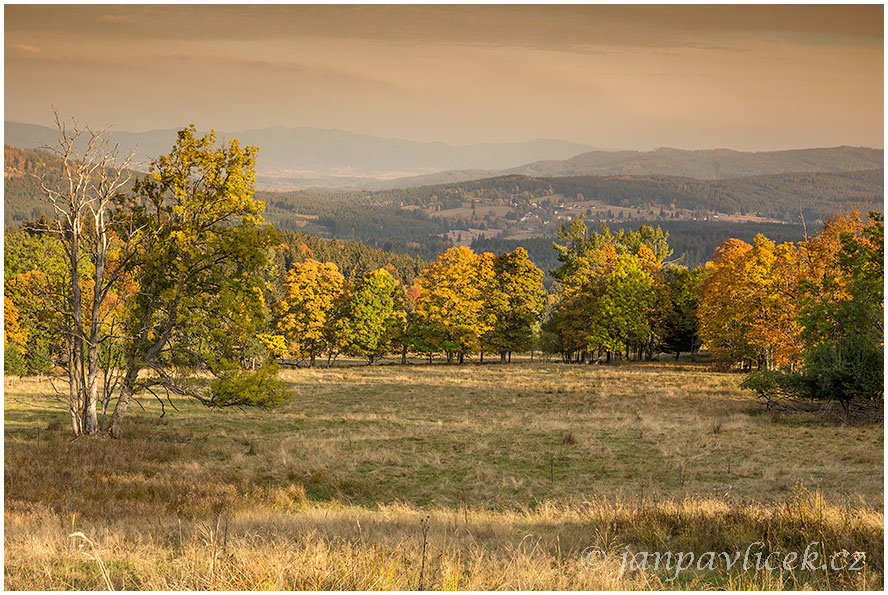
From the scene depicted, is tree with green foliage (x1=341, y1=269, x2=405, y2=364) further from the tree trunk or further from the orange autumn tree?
the tree trunk

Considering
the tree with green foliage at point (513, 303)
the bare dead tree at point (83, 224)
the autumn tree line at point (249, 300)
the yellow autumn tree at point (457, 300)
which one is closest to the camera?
the bare dead tree at point (83, 224)

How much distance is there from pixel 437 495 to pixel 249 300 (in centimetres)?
868

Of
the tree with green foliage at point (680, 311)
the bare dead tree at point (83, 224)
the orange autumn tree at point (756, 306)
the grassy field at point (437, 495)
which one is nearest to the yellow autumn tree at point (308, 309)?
the grassy field at point (437, 495)

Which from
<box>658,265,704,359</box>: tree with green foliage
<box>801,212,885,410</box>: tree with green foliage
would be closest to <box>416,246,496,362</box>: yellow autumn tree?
<box>658,265,704,359</box>: tree with green foliage

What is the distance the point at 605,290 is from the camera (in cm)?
5531

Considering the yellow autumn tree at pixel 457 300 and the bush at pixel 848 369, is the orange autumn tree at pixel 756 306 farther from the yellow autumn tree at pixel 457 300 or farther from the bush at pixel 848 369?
the yellow autumn tree at pixel 457 300

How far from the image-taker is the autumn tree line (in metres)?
17.7

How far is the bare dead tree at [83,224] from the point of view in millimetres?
16500

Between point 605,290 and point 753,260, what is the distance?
1489cm

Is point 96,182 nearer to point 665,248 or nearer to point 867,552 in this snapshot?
point 867,552

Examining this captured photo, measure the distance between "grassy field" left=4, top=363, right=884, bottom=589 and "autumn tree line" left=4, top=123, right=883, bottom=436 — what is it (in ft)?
7.87

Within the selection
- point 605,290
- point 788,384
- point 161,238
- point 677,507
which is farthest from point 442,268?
point 677,507

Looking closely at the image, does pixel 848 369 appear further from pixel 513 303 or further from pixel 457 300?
pixel 513 303

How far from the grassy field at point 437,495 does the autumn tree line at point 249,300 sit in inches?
94.4
